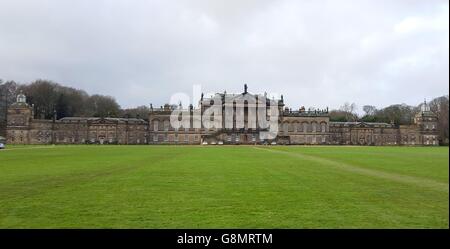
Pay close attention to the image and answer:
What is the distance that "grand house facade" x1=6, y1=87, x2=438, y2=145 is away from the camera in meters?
A: 90.9

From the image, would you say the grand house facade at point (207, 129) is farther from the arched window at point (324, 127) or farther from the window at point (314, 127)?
the window at point (314, 127)

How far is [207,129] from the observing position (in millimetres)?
96938

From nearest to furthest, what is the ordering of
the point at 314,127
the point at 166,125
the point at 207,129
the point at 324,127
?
the point at 207,129
the point at 166,125
the point at 314,127
the point at 324,127

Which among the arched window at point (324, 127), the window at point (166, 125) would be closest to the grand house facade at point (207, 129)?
the arched window at point (324, 127)

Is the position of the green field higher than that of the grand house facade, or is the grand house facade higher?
the grand house facade

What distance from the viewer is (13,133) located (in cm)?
9006

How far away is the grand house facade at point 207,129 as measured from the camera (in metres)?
90.9

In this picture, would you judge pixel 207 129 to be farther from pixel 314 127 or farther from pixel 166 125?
pixel 314 127

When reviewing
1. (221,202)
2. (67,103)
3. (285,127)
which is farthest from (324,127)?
(221,202)

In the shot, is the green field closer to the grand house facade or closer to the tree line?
the grand house facade

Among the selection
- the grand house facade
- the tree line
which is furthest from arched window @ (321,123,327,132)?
the tree line
